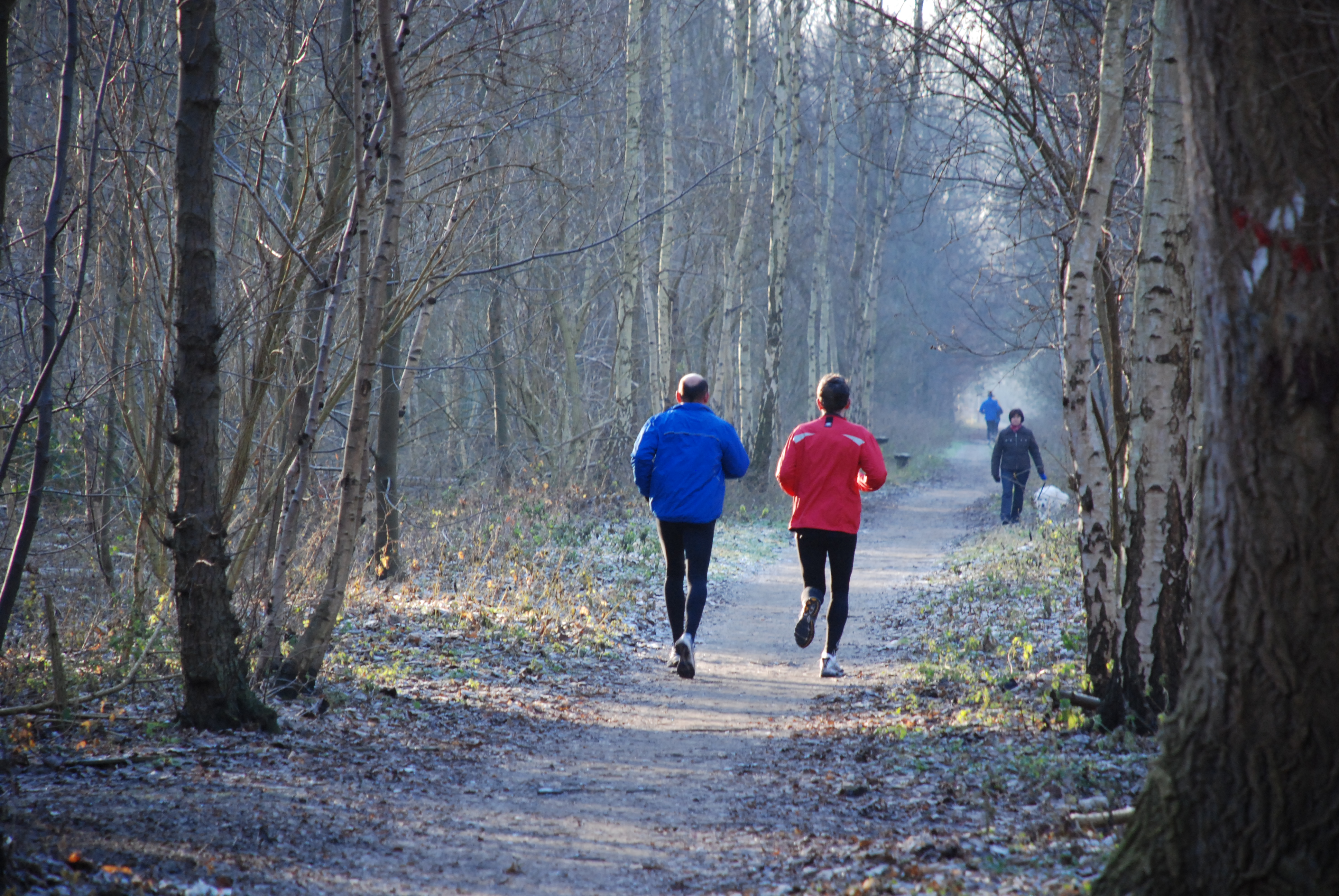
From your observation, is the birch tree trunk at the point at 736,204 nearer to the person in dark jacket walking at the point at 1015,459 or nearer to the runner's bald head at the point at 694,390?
the person in dark jacket walking at the point at 1015,459

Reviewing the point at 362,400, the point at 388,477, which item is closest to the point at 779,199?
the point at 388,477

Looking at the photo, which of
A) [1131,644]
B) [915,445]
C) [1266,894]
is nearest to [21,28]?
[1131,644]

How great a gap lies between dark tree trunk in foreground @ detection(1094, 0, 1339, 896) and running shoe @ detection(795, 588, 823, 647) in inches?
180

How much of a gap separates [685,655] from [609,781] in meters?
2.40

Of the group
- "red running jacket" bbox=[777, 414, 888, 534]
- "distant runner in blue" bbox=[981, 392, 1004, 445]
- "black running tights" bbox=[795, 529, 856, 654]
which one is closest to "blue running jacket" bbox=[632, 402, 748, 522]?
"red running jacket" bbox=[777, 414, 888, 534]

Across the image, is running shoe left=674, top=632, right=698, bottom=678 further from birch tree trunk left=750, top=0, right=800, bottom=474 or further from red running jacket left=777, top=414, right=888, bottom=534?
birch tree trunk left=750, top=0, right=800, bottom=474

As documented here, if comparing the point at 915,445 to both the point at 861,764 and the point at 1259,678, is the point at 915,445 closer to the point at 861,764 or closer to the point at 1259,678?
the point at 861,764

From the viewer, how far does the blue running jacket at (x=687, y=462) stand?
7.30 m

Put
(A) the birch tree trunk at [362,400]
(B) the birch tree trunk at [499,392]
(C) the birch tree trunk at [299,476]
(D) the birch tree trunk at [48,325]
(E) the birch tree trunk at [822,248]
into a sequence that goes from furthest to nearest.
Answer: (E) the birch tree trunk at [822,248]
(B) the birch tree trunk at [499,392]
(A) the birch tree trunk at [362,400]
(C) the birch tree trunk at [299,476]
(D) the birch tree trunk at [48,325]

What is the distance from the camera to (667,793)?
4883 millimetres

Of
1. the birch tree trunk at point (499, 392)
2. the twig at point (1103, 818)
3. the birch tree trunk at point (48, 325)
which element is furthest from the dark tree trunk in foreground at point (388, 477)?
the twig at point (1103, 818)

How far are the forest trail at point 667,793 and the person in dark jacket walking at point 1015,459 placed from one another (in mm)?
7331

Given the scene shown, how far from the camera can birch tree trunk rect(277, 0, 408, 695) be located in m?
5.78

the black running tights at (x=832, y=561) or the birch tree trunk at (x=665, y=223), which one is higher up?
the birch tree trunk at (x=665, y=223)
